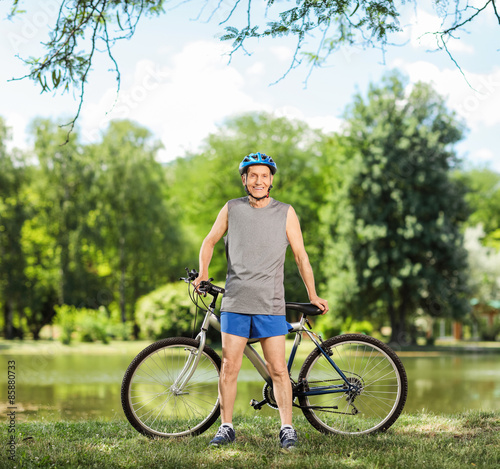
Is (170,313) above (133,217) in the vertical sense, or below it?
below

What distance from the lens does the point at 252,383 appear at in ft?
36.1

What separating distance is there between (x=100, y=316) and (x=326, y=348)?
65.1ft

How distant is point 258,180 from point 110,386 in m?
7.56

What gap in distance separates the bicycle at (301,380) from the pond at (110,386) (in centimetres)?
150

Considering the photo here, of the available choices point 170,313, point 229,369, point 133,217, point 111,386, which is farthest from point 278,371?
point 133,217

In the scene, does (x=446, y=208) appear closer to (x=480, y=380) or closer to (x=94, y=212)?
(x=480, y=380)

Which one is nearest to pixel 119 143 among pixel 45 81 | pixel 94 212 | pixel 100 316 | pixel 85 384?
pixel 94 212

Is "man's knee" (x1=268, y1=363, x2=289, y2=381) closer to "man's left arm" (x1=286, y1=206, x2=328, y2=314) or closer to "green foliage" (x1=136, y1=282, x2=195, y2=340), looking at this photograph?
"man's left arm" (x1=286, y1=206, x2=328, y2=314)

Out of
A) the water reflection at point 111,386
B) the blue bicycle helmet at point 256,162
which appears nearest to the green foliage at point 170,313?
the water reflection at point 111,386

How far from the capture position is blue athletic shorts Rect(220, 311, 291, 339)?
14.1 feet

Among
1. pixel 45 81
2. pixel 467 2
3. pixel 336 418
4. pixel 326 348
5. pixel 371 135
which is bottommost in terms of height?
pixel 336 418

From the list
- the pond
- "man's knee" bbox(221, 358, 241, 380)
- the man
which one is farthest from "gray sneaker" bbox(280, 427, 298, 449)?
the pond

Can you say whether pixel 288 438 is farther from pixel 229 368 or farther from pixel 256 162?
pixel 256 162

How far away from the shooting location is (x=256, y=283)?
14.1 feet
